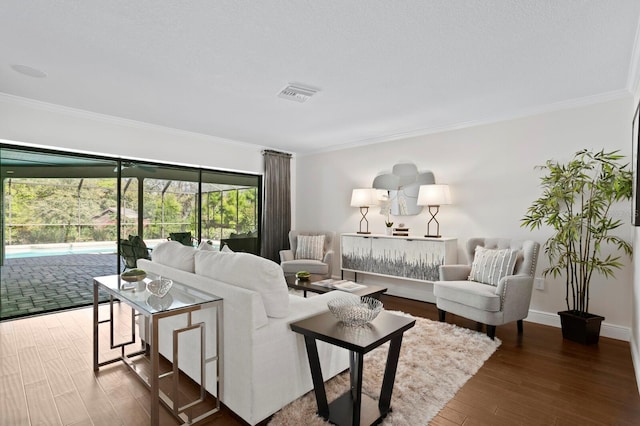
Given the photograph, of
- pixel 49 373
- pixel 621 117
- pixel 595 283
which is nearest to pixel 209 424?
pixel 49 373

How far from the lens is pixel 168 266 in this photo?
269cm

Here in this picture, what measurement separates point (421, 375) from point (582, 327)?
1.79 meters

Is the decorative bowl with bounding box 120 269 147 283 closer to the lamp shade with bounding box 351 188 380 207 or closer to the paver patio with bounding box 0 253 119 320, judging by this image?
the paver patio with bounding box 0 253 119 320

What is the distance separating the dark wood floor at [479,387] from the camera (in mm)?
1976

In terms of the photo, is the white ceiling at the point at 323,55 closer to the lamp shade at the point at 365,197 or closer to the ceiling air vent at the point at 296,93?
the ceiling air vent at the point at 296,93

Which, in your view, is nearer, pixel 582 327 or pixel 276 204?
pixel 582 327

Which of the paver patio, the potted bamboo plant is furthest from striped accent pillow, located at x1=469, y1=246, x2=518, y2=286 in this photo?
the paver patio

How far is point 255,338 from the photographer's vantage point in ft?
5.90

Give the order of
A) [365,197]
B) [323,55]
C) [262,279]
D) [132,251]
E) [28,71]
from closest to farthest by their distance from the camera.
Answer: [262,279] < [323,55] < [28,71] < [132,251] < [365,197]

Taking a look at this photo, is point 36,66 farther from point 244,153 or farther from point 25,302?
point 244,153

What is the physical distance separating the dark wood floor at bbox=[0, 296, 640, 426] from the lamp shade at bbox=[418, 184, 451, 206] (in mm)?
1679

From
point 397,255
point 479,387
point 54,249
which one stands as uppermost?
point 54,249

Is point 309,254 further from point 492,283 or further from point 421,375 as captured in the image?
point 421,375

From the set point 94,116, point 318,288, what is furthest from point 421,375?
point 94,116
